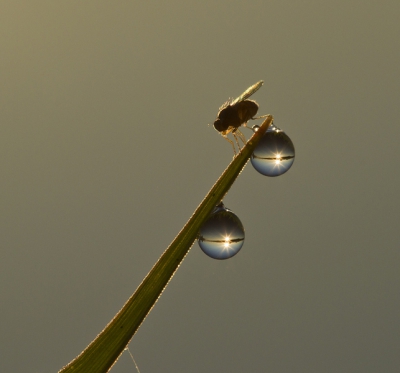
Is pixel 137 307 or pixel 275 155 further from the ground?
pixel 275 155

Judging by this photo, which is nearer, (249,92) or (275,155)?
(275,155)

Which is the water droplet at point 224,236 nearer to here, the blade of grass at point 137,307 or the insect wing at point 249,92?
the blade of grass at point 137,307

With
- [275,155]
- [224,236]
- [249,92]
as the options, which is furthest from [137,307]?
[249,92]

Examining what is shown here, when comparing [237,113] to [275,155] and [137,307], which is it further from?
[137,307]

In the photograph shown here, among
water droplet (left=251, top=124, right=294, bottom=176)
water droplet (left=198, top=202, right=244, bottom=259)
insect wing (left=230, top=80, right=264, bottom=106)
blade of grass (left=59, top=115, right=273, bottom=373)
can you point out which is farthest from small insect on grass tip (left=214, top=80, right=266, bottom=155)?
blade of grass (left=59, top=115, right=273, bottom=373)

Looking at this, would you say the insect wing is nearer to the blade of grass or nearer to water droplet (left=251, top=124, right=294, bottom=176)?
water droplet (left=251, top=124, right=294, bottom=176)

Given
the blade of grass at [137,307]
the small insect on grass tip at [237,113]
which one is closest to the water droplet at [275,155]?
the blade of grass at [137,307]
